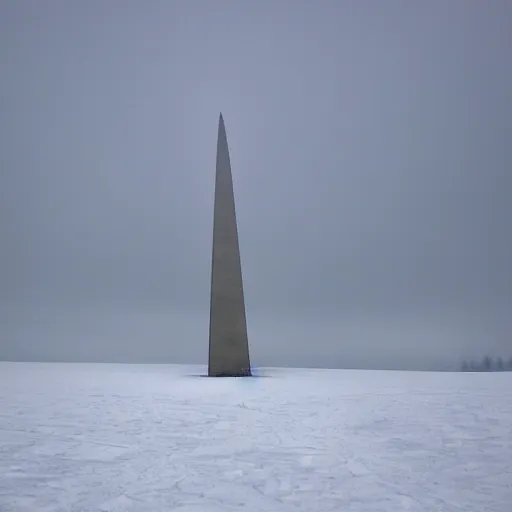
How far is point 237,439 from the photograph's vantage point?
18.0ft

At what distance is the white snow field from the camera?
3.45m

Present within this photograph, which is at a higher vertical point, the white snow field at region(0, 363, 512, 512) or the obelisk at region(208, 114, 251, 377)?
the obelisk at region(208, 114, 251, 377)

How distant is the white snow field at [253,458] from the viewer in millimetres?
3451

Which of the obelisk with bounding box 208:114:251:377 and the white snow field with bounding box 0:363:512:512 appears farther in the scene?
the obelisk with bounding box 208:114:251:377

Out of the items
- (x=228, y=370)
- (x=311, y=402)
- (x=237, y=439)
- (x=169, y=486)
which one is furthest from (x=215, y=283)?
(x=169, y=486)

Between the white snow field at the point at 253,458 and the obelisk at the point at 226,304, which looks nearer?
the white snow field at the point at 253,458

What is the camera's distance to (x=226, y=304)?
53.0ft

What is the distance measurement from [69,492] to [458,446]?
343 centimetres

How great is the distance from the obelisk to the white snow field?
7.49m

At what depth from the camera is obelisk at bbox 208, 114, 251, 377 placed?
16.0m

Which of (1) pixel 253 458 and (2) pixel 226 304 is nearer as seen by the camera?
(1) pixel 253 458

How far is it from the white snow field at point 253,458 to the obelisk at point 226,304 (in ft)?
24.6

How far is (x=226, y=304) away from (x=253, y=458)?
11539 millimetres

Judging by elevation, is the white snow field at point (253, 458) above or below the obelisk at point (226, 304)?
below
